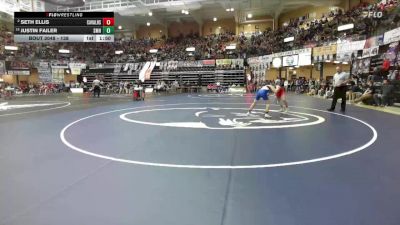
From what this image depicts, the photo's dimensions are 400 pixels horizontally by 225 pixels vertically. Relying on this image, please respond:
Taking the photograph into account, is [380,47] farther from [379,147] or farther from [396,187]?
[396,187]

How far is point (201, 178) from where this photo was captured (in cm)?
395

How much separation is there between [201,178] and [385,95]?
502 inches

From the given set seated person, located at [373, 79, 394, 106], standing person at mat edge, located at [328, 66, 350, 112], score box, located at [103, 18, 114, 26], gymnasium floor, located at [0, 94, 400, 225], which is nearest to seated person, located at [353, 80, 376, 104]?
seated person, located at [373, 79, 394, 106]

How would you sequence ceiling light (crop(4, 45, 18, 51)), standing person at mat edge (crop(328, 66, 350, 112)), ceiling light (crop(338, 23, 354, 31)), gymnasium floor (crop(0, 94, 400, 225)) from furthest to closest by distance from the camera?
ceiling light (crop(4, 45, 18, 51)) < ceiling light (crop(338, 23, 354, 31)) < standing person at mat edge (crop(328, 66, 350, 112)) < gymnasium floor (crop(0, 94, 400, 225))

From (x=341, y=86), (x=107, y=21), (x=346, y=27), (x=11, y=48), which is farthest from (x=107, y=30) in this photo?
(x=11, y=48)

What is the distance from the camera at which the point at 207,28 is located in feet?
163

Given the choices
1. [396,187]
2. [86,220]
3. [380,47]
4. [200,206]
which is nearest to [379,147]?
[396,187]

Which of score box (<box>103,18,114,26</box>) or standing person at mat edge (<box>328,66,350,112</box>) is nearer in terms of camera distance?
standing person at mat edge (<box>328,66,350,112</box>)

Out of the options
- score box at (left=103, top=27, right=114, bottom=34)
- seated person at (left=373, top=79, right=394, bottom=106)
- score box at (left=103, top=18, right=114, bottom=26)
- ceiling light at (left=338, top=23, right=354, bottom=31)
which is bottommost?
seated person at (left=373, top=79, right=394, bottom=106)

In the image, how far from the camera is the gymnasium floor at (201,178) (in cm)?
287

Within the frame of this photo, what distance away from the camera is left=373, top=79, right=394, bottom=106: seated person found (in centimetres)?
1375
